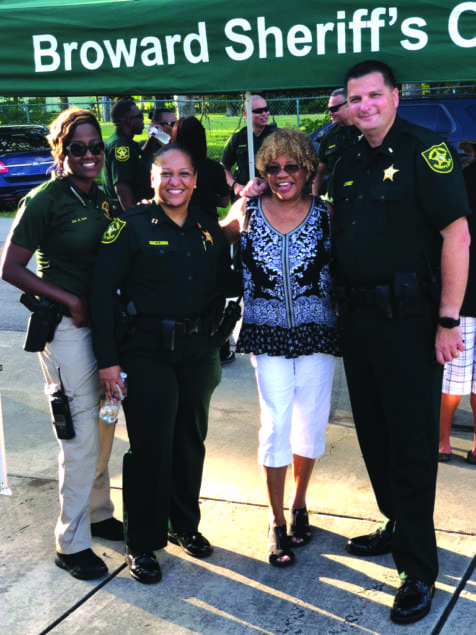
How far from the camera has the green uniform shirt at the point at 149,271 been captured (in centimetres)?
337

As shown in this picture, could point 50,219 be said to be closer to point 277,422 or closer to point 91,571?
point 277,422

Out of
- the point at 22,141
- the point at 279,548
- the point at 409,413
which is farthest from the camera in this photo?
the point at 22,141

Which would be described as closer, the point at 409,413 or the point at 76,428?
the point at 409,413

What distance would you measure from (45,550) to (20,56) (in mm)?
2222

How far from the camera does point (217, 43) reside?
11.5 feet

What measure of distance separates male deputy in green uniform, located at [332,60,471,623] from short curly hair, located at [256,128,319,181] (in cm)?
16

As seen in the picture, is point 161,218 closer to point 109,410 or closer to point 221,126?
point 109,410

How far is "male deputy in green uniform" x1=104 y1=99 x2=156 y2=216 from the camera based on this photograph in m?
6.16

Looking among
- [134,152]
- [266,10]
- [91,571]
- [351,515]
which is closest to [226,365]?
[134,152]

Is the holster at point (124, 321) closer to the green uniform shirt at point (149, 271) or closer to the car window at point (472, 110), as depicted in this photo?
the green uniform shirt at point (149, 271)

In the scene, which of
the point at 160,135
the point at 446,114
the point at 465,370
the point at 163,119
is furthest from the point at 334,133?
the point at 446,114

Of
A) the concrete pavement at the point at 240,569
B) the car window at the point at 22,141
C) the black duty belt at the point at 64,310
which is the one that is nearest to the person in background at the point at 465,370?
the concrete pavement at the point at 240,569

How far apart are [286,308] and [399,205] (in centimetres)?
65

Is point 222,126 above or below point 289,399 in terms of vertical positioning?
above
